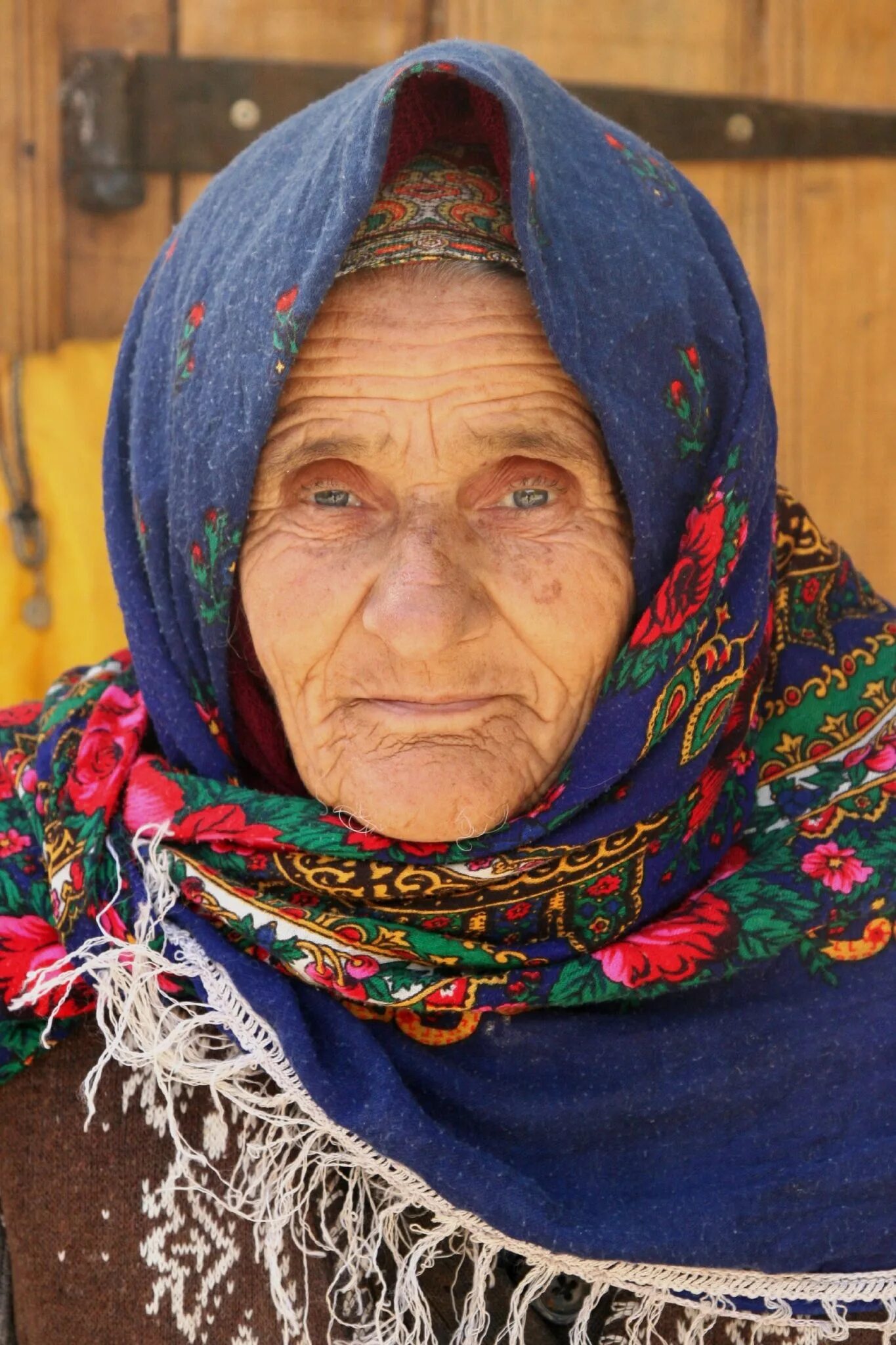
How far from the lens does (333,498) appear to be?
169cm

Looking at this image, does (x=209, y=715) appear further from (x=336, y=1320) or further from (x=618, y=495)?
(x=336, y=1320)

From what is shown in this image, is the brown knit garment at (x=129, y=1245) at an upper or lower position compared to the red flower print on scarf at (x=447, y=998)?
lower

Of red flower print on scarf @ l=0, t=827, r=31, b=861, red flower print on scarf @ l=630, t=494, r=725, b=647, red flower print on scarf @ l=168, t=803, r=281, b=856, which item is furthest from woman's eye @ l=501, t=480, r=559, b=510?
red flower print on scarf @ l=0, t=827, r=31, b=861

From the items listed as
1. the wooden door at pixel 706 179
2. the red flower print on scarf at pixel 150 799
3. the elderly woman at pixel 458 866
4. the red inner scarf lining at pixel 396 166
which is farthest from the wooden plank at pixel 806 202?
the red flower print on scarf at pixel 150 799

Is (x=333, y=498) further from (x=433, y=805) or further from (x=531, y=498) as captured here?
(x=433, y=805)

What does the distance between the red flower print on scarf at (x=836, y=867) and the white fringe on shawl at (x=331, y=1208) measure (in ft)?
1.36

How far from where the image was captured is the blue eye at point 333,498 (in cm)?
169

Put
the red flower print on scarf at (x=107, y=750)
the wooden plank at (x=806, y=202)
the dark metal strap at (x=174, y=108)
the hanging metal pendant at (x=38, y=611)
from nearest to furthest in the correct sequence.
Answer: the red flower print on scarf at (x=107, y=750) < the hanging metal pendant at (x=38, y=611) < the dark metal strap at (x=174, y=108) < the wooden plank at (x=806, y=202)

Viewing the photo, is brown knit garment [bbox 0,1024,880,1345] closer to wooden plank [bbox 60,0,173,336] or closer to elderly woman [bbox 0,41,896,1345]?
elderly woman [bbox 0,41,896,1345]

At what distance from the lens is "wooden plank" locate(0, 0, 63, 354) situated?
8.58 feet

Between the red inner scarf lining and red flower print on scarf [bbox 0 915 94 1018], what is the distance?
0.30m

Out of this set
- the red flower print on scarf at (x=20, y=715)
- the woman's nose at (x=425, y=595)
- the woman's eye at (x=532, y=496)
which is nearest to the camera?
the woman's nose at (x=425, y=595)

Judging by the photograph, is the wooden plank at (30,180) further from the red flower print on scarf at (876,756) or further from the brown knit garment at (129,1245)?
the red flower print on scarf at (876,756)

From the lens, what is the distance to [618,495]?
67.1 inches
